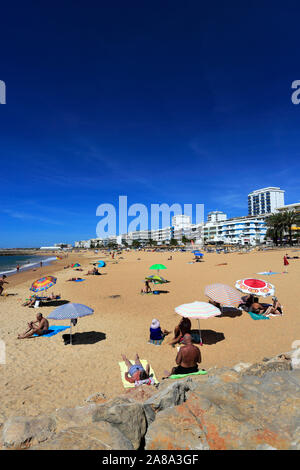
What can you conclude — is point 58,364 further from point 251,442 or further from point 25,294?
point 25,294

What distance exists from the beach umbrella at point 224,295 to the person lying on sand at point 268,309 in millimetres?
2197

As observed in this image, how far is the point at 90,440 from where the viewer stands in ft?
7.97

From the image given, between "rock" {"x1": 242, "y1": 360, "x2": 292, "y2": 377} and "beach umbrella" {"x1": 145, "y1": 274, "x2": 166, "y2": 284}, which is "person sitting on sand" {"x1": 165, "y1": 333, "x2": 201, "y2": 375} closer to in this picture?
"rock" {"x1": 242, "y1": 360, "x2": 292, "y2": 377}

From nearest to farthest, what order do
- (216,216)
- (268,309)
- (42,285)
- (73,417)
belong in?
(73,417), (268,309), (42,285), (216,216)

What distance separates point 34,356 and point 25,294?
425 inches

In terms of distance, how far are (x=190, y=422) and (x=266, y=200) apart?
160 metres

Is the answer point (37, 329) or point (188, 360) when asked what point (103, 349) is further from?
point (188, 360)

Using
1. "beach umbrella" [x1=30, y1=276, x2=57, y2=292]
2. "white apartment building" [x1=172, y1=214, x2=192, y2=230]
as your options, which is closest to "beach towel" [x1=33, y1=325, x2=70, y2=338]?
"beach umbrella" [x1=30, y1=276, x2=57, y2=292]

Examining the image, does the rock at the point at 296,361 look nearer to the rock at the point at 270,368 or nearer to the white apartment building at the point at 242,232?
the rock at the point at 270,368

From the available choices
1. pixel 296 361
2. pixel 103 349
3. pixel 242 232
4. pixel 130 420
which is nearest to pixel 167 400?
pixel 130 420

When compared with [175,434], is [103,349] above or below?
below

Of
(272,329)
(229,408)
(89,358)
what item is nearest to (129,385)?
(89,358)

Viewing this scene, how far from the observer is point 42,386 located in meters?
5.54

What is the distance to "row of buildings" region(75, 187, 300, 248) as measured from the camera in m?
98.2
